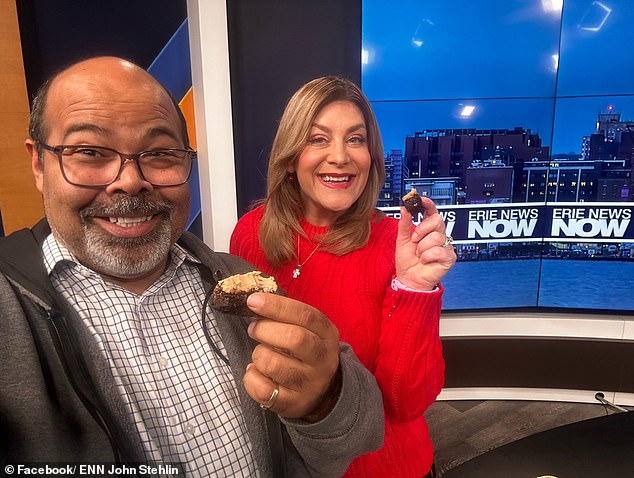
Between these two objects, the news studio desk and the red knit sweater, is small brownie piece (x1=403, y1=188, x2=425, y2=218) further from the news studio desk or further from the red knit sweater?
the news studio desk

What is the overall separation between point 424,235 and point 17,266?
1.06 m

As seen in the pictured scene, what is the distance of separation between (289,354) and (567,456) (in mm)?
887

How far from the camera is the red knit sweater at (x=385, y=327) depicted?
1.22m

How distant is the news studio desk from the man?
1.08 feet

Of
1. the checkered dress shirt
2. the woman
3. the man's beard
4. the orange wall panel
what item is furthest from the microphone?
the orange wall panel

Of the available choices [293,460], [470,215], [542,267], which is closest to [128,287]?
[293,460]

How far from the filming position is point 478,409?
10.1 feet

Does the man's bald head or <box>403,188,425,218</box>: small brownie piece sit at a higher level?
the man's bald head

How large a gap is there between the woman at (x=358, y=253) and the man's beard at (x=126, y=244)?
0.48m

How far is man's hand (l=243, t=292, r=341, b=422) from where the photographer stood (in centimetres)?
80

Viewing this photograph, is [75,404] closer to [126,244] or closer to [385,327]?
[126,244]

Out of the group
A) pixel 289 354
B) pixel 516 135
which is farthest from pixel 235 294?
pixel 516 135

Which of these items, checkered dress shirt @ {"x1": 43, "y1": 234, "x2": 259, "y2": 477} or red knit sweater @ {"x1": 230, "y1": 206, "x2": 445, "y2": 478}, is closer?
checkered dress shirt @ {"x1": 43, "y1": 234, "x2": 259, "y2": 477}

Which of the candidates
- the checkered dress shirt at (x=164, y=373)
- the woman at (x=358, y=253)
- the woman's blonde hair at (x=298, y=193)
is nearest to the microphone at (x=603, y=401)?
the woman at (x=358, y=253)
